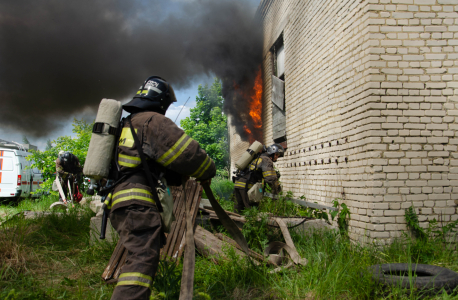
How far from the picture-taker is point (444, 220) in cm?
385

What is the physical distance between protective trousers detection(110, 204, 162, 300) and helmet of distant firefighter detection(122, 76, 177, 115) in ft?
2.87

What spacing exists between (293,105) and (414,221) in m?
3.95

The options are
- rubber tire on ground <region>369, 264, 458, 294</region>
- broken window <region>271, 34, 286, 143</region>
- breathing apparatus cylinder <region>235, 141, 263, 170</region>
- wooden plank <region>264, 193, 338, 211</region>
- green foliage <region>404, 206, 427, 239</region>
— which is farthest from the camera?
broken window <region>271, 34, 286, 143</region>

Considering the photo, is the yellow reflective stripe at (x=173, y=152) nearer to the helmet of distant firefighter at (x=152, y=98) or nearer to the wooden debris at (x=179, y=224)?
the helmet of distant firefighter at (x=152, y=98)

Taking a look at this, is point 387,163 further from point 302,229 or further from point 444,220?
point 302,229

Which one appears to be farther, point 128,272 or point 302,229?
point 302,229

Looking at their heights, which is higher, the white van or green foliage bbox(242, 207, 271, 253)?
the white van

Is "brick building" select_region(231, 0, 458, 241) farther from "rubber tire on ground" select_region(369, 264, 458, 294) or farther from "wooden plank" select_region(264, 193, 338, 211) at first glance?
"rubber tire on ground" select_region(369, 264, 458, 294)

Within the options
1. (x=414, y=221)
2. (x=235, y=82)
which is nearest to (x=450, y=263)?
(x=414, y=221)

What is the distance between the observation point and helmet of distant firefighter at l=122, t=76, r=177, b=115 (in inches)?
103

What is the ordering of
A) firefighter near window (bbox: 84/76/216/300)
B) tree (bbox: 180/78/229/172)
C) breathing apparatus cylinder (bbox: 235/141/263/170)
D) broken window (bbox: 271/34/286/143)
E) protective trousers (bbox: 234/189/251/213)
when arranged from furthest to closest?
tree (bbox: 180/78/229/172) < broken window (bbox: 271/34/286/143) < breathing apparatus cylinder (bbox: 235/141/263/170) < protective trousers (bbox: 234/189/251/213) < firefighter near window (bbox: 84/76/216/300)

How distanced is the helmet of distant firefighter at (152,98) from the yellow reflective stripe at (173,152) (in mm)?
522

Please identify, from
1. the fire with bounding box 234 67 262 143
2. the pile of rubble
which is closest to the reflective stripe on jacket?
the pile of rubble

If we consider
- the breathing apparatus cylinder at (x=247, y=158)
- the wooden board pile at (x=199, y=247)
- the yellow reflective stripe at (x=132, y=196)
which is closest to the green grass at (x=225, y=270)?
the wooden board pile at (x=199, y=247)
